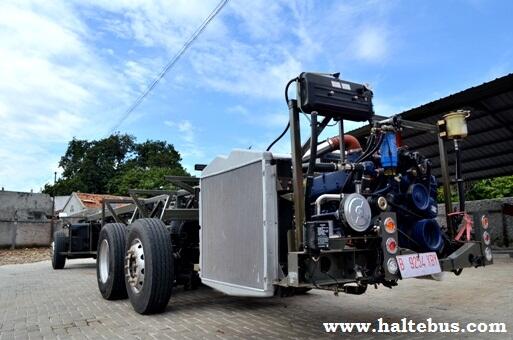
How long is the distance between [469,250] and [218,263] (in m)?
2.35

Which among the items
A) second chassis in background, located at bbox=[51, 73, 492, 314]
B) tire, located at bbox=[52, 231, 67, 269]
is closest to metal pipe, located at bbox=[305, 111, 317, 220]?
second chassis in background, located at bbox=[51, 73, 492, 314]

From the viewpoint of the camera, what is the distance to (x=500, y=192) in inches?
1025

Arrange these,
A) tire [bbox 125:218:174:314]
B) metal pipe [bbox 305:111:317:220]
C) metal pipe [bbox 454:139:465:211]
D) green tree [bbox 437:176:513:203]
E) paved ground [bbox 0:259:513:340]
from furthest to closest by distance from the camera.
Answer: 1. green tree [bbox 437:176:513:203]
2. tire [bbox 125:218:174:314]
3. paved ground [bbox 0:259:513:340]
4. metal pipe [bbox 454:139:465:211]
5. metal pipe [bbox 305:111:317:220]

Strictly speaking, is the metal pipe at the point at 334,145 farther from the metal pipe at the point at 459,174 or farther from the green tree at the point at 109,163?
the green tree at the point at 109,163

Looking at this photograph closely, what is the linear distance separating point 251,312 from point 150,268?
1394 mm

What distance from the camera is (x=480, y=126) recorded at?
11.4 m

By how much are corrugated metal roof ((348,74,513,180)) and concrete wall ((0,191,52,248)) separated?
2133 cm

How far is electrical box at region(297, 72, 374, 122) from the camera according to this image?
378cm

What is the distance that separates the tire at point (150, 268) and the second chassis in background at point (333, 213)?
73 cm

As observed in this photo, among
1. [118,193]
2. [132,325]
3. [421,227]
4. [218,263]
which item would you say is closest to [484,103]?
[421,227]

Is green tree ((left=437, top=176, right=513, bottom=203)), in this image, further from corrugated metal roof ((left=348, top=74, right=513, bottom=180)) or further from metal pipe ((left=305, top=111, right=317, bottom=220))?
metal pipe ((left=305, top=111, right=317, bottom=220))

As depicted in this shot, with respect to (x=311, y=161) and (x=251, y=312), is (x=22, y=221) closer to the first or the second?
(x=251, y=312)

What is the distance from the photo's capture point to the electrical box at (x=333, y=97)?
378 centimetres

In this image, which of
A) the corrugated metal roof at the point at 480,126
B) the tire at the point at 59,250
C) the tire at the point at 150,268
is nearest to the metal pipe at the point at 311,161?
the tire at the point at 150,268
